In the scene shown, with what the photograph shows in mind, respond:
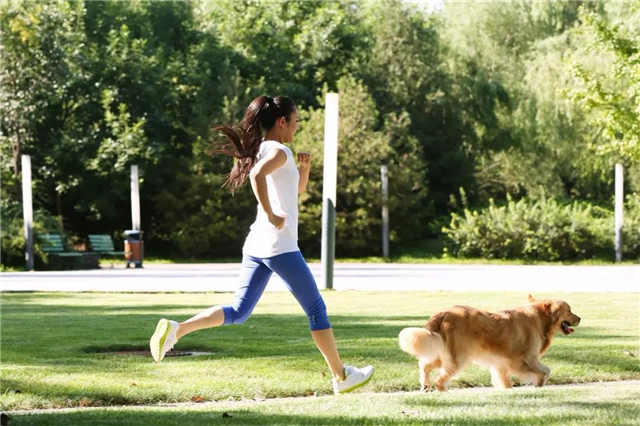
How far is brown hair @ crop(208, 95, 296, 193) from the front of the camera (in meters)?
7.47

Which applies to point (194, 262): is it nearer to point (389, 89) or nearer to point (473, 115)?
point (389, 89)

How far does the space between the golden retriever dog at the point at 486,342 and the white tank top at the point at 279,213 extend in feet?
3.93

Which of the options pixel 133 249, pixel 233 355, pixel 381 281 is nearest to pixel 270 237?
pixel 233 355

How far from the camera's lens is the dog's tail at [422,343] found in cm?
762

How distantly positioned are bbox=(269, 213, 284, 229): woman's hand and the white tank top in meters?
0.05

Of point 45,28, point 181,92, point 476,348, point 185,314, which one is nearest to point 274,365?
point 476,348

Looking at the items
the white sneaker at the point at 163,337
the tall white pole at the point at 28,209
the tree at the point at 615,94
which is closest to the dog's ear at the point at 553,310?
the white sneaker at the point at 163,337

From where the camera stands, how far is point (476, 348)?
7.82 metres

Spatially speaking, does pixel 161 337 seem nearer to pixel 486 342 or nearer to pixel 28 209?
pixel 486 342

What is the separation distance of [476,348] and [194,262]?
30.5m

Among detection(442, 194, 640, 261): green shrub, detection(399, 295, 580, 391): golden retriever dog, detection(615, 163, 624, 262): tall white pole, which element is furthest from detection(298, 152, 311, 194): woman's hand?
detection(442, 194, 640, 261): green shrub

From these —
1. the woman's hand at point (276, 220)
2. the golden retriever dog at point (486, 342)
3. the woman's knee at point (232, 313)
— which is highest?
the woman's hand at point (276, 220)

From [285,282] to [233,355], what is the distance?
2.96 meters

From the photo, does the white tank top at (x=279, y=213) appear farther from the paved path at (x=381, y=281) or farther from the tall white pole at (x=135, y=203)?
the tall white pole at (x=135, y=203)
